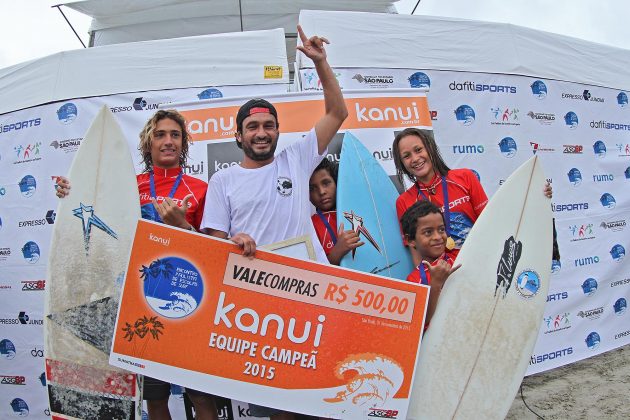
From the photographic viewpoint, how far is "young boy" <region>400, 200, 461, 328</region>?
5.47 ft

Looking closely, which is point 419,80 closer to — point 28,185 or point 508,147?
point 508,147

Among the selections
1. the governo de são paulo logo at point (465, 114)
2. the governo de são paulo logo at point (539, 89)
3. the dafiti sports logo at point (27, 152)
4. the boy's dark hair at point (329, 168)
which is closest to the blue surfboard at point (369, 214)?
the boy's dark hair at point (329, 168)

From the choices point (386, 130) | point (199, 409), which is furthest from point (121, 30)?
point (199, 409)

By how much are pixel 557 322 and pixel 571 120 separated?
5.99 feet

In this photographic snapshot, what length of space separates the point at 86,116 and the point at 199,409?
280 centimetres

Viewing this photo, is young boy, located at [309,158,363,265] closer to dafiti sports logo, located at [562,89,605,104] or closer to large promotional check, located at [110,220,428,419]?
large promotional check, located at [110,220,428,419]

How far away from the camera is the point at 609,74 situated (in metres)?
4.36

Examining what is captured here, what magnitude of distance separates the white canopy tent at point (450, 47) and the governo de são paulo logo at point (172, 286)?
7.58ft

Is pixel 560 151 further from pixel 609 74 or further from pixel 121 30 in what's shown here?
pixel 121 30

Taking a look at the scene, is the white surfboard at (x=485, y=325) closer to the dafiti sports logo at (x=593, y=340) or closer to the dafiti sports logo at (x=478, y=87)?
the dafiti sports logo at (x=478, y=87)

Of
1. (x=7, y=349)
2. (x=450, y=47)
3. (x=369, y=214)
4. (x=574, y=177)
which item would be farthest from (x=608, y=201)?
(x=7, y=349)

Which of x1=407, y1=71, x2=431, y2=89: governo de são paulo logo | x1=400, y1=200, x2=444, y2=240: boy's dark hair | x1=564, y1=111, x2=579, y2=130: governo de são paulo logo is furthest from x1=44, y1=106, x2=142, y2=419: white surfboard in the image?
x1=564, y1=111, x2=579, y2=130: governo de são paulo logo

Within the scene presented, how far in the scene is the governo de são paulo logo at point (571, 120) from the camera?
4.12 metres

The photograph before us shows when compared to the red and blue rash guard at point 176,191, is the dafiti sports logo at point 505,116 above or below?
above
